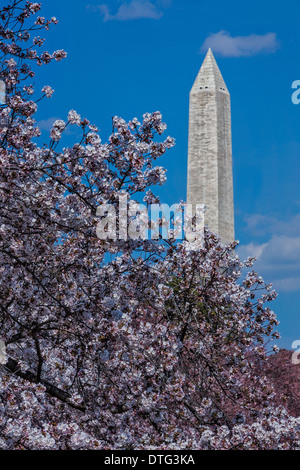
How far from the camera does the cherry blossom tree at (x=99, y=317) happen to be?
589 cm

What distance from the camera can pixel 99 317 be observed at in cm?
615

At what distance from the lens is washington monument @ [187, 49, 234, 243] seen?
37.9 metres

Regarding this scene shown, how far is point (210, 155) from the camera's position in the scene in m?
38.2

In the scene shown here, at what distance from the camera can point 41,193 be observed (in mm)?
6375

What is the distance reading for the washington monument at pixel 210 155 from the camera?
1492 inches

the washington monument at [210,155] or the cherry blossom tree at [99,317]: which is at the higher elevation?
the washington monument at [210,155]

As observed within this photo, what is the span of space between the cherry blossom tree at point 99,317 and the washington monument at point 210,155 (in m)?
30.8

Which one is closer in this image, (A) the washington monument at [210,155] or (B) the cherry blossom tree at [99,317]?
(B) the cherry blossom tree at [99,317]

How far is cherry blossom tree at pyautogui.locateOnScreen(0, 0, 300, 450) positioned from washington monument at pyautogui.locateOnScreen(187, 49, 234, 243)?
101 ft

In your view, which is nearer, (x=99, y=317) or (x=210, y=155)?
(x=99, y=317)

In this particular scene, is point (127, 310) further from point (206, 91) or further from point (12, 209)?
point (206, 91)

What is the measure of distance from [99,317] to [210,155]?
107 ft

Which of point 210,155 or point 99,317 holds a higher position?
point 210,155
